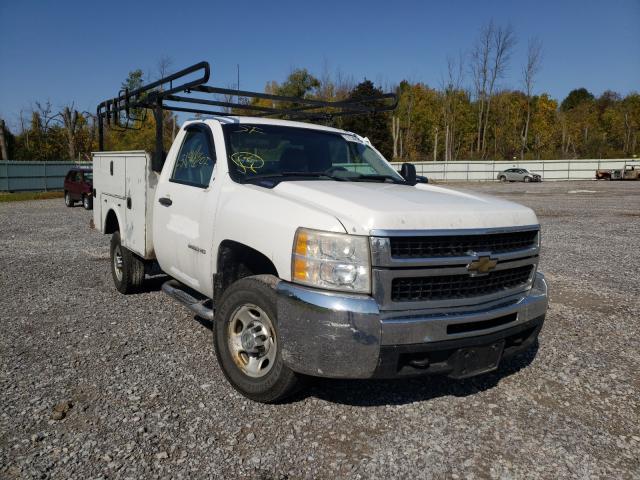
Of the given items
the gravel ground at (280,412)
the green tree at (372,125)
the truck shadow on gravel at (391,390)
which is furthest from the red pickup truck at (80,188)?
the green tree at (372,125)

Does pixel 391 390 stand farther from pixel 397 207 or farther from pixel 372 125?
pixel 372 125

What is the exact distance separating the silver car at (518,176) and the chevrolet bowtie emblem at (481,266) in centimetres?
4691

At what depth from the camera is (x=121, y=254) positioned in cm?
601

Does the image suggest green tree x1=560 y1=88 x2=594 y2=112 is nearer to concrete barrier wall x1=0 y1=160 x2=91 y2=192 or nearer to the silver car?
the silver car

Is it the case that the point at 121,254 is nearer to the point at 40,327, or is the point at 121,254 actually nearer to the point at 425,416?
the point at 40,327

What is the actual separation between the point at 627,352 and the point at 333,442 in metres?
3.14

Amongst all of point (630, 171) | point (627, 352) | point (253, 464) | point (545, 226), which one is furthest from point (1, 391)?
point (630, 171)

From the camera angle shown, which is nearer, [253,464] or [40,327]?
[253,464]

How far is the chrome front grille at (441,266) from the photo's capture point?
2809mm

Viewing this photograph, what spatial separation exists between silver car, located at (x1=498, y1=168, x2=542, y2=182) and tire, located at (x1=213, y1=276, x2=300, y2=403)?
47280mm

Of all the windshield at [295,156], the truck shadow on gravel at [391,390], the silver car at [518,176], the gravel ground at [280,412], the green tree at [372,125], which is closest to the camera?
the gravel ground at [280,412]

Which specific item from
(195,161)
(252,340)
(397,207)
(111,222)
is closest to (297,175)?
(195,161)

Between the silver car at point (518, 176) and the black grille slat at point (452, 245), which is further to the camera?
the silver car at point (518, 176)

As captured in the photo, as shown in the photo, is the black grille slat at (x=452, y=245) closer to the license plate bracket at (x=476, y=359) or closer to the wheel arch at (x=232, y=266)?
the license plate bracket at (x=476, y=359)
